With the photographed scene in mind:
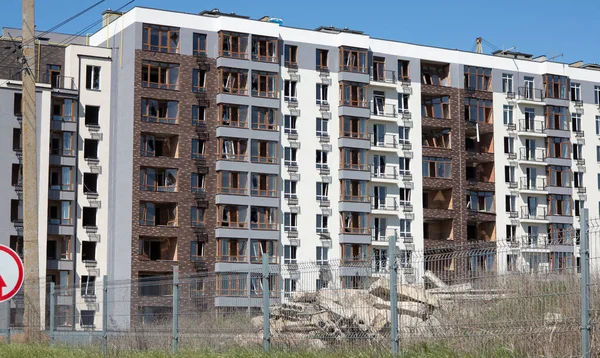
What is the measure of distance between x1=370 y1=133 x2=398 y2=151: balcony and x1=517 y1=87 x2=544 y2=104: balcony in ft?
43.5

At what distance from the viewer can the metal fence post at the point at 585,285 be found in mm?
11827

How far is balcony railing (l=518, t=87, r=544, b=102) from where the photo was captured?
88.9 metres

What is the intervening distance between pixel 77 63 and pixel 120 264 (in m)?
16.0

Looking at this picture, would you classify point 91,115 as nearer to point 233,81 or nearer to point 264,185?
point 233,81

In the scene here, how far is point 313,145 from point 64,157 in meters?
19.3

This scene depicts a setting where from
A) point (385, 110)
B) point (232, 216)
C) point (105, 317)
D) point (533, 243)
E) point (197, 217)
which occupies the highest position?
point (385, 110)

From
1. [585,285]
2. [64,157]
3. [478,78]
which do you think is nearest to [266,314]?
[585,285]

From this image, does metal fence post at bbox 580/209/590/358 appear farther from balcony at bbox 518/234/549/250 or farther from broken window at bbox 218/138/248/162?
Result: broken window at bbox 218/138/248/162

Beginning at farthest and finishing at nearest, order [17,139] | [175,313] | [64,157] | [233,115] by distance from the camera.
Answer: [233,115] < [64,157] < [17,139] < [175,313]

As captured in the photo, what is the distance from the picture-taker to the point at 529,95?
89.6m

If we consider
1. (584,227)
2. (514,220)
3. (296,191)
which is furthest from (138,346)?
(514,220)

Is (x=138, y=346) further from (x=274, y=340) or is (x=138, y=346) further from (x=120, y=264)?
(x=120, y=264)

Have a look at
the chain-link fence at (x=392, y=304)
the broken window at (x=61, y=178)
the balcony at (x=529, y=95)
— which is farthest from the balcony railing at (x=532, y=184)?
the chain-link fence at (x=392, y=304)

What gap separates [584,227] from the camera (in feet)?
39.1
